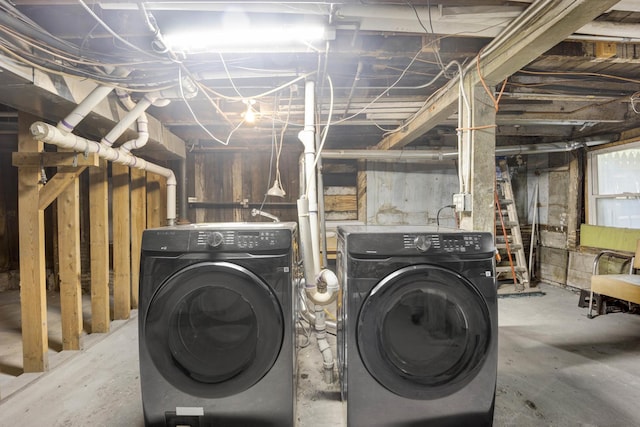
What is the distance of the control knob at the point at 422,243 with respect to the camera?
1319mm

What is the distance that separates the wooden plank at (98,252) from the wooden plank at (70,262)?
0.31 meters

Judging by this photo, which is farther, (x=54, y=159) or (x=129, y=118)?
(x=129, y=118)

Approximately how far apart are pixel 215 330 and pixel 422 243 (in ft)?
3.28

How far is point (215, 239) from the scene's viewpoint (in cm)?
132

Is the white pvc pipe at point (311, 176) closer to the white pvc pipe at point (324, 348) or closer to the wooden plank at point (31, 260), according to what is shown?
the white pvc pipe at point (324, 348)

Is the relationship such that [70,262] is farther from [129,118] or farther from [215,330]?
[215,330]

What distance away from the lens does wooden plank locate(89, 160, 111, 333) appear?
2.58 m

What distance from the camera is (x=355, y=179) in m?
4.30

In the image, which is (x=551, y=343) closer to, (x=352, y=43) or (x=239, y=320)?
(x=239, y=320)

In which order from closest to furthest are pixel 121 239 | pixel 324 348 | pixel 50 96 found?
pixel 50 96
pixel 324 348
pixel 121 239

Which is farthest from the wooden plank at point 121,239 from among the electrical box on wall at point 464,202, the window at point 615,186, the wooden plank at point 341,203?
the window at point 615,186

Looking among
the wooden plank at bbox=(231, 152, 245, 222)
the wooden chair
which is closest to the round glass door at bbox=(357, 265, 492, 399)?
the wooden chair

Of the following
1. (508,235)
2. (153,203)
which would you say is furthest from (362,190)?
(153,203)

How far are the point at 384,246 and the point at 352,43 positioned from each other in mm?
1172
